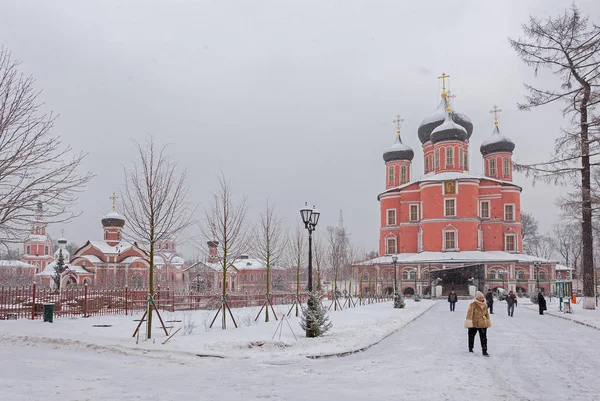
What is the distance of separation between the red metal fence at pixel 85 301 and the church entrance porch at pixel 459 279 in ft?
81.5

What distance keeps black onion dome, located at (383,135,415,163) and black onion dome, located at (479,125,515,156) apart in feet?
28.5

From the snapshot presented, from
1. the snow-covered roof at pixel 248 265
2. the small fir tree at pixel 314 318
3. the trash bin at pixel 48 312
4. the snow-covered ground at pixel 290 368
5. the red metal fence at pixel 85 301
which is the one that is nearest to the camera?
the snow-covered ground at pixel 290 368

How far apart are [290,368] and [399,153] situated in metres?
55.0

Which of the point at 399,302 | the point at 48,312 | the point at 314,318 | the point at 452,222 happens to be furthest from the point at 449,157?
the point at 48,312

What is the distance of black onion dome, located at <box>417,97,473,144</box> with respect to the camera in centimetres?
5956

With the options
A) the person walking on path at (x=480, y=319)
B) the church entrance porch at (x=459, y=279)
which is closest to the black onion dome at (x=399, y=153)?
the church entrance porch at (x=459, y=279)

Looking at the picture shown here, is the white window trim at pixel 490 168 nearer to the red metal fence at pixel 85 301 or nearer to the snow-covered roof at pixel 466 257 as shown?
the snow-covered roof at pixel 466 257

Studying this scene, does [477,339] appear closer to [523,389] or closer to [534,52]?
[523,389]

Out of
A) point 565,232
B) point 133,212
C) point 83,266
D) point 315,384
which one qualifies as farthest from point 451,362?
point 565,232

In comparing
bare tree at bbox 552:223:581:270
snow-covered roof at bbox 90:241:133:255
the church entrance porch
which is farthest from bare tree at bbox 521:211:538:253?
snow-covered roof at bbox 90:241:133:255

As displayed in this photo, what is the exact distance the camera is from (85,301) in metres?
20.5

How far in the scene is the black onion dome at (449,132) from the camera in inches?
2133

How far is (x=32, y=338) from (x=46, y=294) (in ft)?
32.0

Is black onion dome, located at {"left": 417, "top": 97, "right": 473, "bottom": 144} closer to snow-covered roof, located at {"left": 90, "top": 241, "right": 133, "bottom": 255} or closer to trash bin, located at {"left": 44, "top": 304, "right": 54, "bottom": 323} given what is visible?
snow-covered roof, located at {"left": 90, "top": 241, "right": 133, "bottom": 255}
